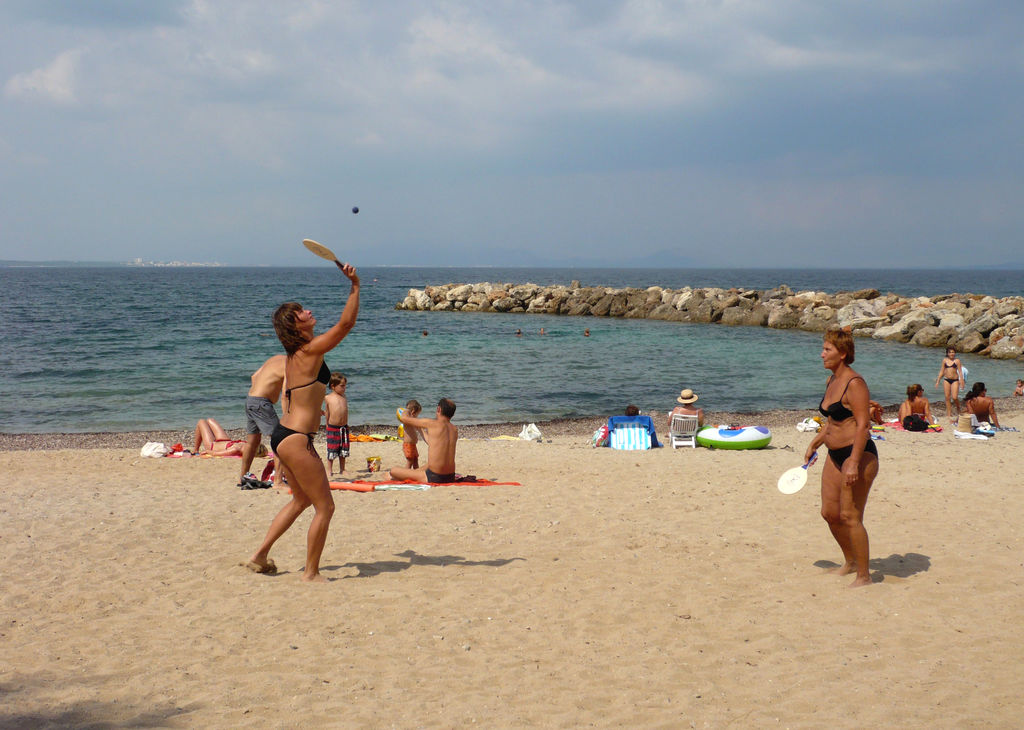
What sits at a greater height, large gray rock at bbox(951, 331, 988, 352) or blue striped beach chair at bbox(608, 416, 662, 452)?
large gray rock at bbox(951, 331, 988, 352)

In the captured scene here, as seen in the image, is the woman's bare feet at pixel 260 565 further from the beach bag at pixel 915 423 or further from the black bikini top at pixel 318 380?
the beach bag at pixel 915 423

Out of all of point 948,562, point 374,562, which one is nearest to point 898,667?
point 948,562

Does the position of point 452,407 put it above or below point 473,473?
above

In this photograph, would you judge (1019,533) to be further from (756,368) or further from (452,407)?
(756,368)

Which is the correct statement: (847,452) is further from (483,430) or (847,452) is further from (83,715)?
(483,430)

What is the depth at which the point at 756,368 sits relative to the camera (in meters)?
27.5

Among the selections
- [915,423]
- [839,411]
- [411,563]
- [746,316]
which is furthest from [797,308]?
[411,563]

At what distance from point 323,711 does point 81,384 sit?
2145 cm

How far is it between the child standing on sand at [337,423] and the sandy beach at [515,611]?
1.55m

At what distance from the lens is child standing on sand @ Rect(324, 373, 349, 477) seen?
10336mm

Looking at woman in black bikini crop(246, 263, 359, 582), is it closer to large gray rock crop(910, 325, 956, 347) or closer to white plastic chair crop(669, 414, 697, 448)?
white plastic chair crop(669, 414, 697, 448)

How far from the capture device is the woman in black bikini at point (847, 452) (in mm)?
5656

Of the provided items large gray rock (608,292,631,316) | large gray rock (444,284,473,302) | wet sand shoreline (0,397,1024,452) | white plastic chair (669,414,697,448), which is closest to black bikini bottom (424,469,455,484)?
white plastic chair (669,414,697,448)

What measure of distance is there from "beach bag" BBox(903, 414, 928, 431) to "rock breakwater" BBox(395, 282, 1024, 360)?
62.1ft
